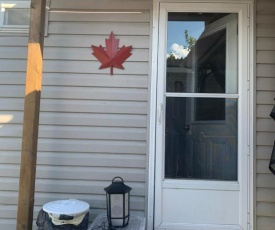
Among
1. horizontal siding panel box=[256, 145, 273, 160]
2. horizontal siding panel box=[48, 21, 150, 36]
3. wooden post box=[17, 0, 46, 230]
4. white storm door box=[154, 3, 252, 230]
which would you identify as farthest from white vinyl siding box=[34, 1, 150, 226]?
horizontal siding panel box=[256, 145, 273, 160]

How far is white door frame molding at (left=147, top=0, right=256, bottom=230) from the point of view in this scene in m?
2.51

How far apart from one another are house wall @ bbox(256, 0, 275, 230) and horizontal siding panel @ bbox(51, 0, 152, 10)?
101cm

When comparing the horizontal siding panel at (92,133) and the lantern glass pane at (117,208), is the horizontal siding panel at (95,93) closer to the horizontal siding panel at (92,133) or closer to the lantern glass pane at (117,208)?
the horizontal siding panel at (92,133)

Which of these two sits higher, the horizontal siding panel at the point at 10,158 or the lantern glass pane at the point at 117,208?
the horizontal siding panel at the point at 10,158

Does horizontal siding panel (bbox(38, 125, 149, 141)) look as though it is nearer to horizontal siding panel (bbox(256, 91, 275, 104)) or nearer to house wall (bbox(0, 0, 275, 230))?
house wall (bbox(0, 0, 275, 230))

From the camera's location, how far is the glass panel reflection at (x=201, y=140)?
2.57 meters

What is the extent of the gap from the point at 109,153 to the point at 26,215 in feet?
2.67

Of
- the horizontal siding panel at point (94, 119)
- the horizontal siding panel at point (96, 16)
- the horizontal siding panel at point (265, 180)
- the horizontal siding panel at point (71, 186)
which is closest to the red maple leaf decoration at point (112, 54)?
the horizontal siding panel at point (96, 16)

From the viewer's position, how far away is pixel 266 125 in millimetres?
2549

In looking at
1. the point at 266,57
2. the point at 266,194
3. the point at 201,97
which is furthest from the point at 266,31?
the point at 266,194

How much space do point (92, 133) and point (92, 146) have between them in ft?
0.37

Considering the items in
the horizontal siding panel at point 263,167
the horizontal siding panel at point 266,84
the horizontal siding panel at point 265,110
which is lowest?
the horizontal siding panel at point 263,167

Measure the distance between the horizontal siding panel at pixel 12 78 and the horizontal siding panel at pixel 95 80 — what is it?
0.22 meters

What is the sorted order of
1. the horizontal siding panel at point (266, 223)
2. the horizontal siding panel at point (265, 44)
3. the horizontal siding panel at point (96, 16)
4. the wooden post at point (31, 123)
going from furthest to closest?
the horizontal siding panel at point (96, 16)
the horizontal siding panel at point (265, 44)
the horizontal siding panel at point (266, 223)
the wooden post at point (31, 123)
